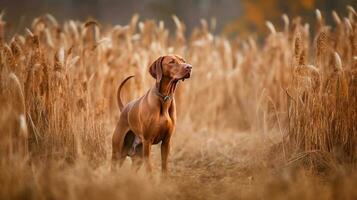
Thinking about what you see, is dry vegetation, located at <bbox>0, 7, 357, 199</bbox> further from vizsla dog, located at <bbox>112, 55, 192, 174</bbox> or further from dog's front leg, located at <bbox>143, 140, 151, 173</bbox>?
vizsla dog, located at <bbox>112, 55, 192, 174</bbox>

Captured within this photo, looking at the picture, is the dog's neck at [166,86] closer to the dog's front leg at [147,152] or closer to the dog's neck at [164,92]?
the dog's neck at [164,92]

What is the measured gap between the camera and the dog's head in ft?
12.7

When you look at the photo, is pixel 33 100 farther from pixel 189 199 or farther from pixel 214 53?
pixel 214 53

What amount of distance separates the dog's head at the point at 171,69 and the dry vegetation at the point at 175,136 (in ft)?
2.36

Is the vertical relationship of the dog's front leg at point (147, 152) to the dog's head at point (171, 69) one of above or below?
below

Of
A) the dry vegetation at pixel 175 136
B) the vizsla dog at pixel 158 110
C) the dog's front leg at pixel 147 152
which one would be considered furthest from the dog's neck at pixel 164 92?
the dry vegetation at pixel 175 136

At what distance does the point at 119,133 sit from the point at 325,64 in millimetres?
2008

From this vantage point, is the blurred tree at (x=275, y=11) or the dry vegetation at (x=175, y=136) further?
Answer: the blurred tree at (x=275, y=11)

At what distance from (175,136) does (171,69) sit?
205 cm

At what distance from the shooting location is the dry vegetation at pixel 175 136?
3301mm

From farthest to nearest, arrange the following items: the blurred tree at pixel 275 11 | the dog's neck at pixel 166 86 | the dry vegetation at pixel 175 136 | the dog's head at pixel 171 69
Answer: the blurred tree at pixel 275 11 → the dog's neck at pixel 166 86 → the dog's head at pixel 171 69 → the dry vegetation at pixel 175 136

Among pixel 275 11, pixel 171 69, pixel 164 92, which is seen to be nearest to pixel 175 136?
pixel 164 92

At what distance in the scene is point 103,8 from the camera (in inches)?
846

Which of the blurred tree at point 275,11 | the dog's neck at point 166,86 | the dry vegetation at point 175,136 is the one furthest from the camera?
the blurred tree at point 275,11
